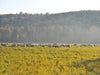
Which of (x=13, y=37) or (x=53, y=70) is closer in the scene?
(x=53, y=70)

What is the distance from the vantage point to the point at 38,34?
13262 cm

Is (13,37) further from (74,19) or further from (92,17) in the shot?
Result: (92,17)

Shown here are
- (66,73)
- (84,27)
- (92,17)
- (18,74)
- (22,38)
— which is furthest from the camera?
(92,17)

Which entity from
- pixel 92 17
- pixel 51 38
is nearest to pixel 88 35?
pixel 51 38

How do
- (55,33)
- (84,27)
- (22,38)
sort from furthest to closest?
(84,27)
(55,33)
(22,38)

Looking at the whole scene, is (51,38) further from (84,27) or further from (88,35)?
(84,27)

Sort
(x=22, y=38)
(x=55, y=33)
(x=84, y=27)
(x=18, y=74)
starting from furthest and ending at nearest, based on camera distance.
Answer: (x=84, y=27), (x=55, y=33), (x=22, y=38), (x=18, y=74)

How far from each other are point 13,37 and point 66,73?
4419 inches

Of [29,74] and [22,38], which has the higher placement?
[29,74]

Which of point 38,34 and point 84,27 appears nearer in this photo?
point 38,34

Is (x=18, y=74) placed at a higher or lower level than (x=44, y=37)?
higher

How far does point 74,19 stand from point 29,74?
579 ft

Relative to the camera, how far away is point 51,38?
12700 cm

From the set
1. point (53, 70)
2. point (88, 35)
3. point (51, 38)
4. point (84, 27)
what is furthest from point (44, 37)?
point (53, 70)
